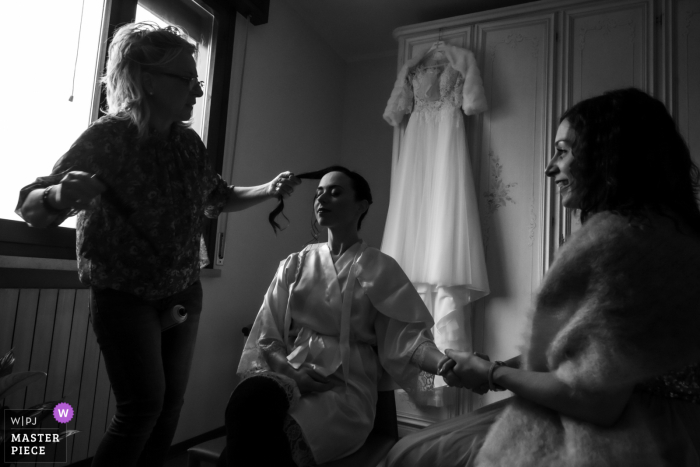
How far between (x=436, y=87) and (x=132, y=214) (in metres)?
2.12

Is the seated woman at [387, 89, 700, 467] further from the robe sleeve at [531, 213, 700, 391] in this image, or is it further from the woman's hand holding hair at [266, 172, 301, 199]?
the woman's hand holding hair at [266, 172, 301, 199]

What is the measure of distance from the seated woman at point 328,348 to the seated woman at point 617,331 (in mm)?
250

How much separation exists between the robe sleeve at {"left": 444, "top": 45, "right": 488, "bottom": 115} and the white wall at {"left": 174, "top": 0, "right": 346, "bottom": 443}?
3.62ft

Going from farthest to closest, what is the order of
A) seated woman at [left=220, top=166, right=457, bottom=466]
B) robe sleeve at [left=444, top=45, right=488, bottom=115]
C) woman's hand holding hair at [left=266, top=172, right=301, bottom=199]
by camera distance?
robe sleeve at [left=444, top=45, right=488, bottom=115]
woman's hand holding hair at [left=266, top=172, right=301, bottom=199]
seated woman at [left=220, top=166, right=457, bottom=466]

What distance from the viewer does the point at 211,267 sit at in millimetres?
2541

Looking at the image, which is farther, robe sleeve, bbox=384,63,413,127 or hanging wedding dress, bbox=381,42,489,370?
robe sleeve, bbox=384,63,413,127

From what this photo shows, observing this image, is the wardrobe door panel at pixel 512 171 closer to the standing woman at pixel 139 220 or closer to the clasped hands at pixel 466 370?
the clasped hands at pixel 466 370

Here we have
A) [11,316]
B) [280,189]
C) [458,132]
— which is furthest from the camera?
[458,132]

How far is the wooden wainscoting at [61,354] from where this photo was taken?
5.40ft

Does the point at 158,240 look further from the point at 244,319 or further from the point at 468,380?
the point at 244,319

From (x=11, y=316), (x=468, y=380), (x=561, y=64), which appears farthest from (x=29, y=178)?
(x=561, y=64)

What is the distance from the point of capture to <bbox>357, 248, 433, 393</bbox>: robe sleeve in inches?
52.1

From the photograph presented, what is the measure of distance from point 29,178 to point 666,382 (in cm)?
209

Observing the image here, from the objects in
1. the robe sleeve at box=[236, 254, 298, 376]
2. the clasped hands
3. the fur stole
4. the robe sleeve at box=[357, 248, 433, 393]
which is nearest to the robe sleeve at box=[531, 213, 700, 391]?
the fur stole
